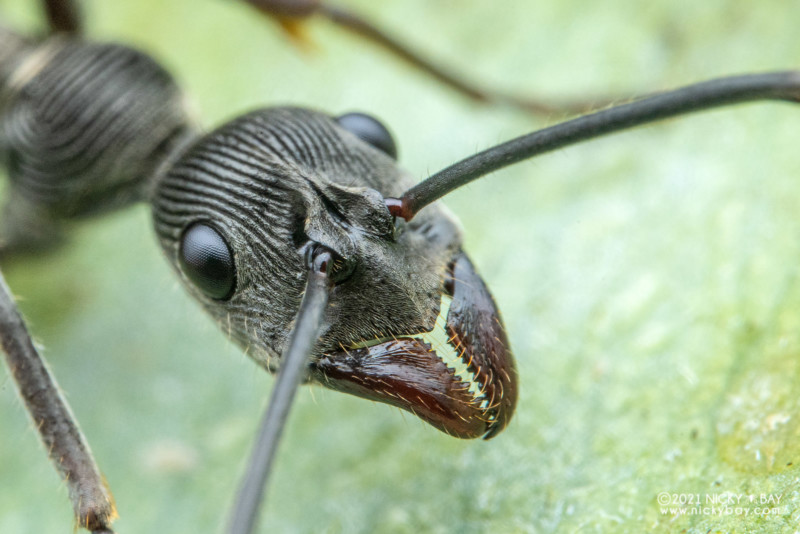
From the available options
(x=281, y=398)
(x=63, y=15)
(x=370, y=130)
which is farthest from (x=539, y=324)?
(x=63, y=15)

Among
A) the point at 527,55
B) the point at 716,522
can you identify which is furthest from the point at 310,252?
the point at 527,55

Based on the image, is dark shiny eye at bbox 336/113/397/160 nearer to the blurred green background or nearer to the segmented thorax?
the blurred green background

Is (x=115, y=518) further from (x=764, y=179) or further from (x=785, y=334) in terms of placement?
(x=764, y=179)

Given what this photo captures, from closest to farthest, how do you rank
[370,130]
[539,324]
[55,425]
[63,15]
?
[55,425], [370,130], [539,324], [63,15]

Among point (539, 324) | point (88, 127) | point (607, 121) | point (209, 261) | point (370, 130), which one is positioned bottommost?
point (539, 324)

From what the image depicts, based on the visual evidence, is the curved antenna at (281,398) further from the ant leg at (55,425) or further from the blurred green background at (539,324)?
the ant leg at (55,425)

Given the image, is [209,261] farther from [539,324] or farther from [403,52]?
[403,52]
